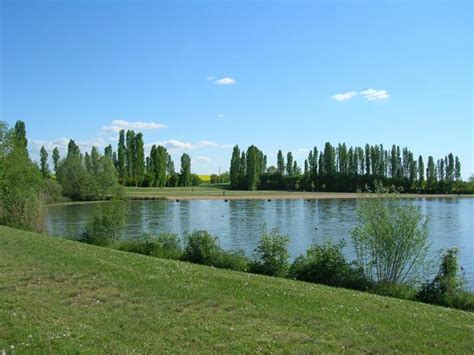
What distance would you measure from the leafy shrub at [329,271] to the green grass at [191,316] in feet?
14.8

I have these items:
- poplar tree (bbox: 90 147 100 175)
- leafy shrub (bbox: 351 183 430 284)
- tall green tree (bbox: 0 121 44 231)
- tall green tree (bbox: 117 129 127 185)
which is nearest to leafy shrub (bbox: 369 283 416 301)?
leafy shrub (bbox: 351 183 430 284)

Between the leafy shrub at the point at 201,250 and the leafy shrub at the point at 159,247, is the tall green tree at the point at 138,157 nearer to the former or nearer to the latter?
the leafy shrub at the point at 159,247

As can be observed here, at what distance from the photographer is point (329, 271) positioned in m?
16.2

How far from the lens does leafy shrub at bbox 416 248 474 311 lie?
1398cm

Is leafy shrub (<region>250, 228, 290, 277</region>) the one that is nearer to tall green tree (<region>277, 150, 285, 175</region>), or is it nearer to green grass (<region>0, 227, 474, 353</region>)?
green grass (<region>0, 227, 474, 353</region>)

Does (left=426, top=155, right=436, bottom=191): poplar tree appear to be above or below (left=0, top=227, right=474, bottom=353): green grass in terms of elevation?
above

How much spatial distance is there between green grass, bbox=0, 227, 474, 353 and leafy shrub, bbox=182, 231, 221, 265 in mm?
6508

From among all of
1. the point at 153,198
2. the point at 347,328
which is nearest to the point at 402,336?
the point at 347,328

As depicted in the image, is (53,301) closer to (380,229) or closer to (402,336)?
(402,336)

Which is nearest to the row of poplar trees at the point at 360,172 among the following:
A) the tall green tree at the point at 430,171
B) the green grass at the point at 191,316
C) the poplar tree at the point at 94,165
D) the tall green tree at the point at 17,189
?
the tall green tree at the point at 430,171

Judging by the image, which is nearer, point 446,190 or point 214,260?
point 214,260

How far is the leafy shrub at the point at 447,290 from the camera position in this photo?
550 inches

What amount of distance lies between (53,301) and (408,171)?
139 meters

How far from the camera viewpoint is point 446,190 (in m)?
131
